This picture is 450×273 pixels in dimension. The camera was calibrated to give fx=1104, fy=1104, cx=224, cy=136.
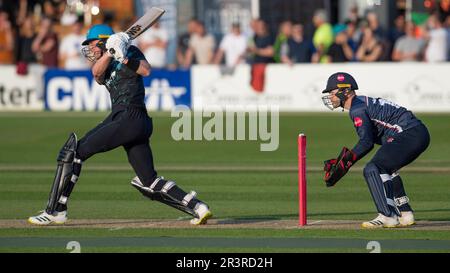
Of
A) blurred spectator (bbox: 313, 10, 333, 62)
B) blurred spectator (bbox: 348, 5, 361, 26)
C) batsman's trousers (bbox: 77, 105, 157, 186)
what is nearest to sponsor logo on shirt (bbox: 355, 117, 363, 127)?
batsman's trousers (bbox: 77, 105, 157, 186)

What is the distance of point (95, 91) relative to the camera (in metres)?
28.7

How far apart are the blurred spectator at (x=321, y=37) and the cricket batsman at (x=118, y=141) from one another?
17.0 metres

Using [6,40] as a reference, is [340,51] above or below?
below

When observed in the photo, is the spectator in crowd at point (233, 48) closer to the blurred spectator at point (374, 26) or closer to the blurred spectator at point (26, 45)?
the blurred spectator at point (374, 26)

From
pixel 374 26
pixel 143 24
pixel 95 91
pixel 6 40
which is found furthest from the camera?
pixel 6 40

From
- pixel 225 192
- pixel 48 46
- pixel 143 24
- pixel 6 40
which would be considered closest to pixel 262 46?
pixel 48 46

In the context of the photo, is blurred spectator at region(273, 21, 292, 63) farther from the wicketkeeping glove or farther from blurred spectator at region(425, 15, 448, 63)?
the wicketkeeping glove

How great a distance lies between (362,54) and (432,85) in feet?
6.99

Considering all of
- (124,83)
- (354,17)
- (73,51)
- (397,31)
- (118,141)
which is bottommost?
(118,141)

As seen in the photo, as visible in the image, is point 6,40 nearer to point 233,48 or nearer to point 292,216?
point 233,48

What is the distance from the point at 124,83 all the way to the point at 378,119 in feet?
8.90
